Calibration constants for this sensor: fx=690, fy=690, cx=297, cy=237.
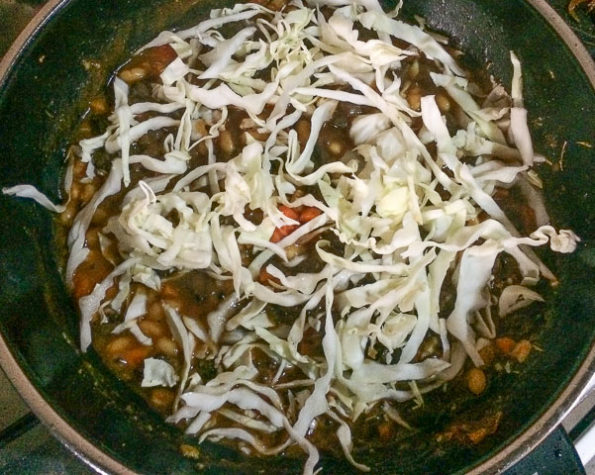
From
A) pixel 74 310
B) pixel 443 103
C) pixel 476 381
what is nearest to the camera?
pixel 476 381

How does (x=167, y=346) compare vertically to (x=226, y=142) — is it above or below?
below

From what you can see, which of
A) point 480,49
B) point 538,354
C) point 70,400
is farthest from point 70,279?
point 480,49

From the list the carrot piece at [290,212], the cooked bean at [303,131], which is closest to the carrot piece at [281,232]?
the carrot piece at [290,212]

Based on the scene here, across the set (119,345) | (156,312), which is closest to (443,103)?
(156,312)

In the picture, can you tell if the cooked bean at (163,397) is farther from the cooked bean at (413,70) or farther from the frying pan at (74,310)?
the cooked bean at (413,70)

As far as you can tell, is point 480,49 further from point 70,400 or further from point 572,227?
point 70,400

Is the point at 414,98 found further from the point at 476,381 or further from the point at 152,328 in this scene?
the point at 152,328

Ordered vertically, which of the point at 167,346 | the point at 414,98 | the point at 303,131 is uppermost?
the point at 414,98
